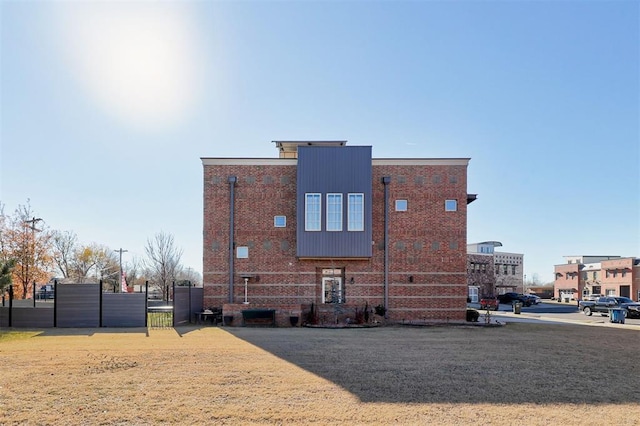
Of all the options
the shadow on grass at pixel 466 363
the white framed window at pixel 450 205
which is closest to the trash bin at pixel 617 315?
the shadow on grass at pixel 466 363

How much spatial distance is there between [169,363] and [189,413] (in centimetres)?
428

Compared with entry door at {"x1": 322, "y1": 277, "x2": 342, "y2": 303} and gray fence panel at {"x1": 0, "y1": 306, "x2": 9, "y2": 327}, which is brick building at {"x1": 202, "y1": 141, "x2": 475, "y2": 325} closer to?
entry door at {"x1": 322, "y1": 277, "x2": 342, "y2": 303}

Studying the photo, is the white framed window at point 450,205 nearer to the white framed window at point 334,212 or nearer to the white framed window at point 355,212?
the white framed window at point 355,212

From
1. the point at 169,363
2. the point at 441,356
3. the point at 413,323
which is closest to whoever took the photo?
the point at 169,363

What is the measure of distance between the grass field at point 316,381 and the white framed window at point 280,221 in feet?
29.8

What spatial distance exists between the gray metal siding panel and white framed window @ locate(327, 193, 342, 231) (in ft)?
0.70

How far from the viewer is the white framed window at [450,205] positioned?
24484 mm

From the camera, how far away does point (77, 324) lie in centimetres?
2069

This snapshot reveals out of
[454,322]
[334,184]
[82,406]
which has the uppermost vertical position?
[334,184]

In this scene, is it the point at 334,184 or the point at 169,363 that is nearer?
the point at 169,363

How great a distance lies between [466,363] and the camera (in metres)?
11.7

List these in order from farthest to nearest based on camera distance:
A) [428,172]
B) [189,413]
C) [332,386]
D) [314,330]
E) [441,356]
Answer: [428,172], [314,330], [441,356], [332,386], [189,413]

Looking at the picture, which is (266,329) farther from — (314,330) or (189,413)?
(189,413)

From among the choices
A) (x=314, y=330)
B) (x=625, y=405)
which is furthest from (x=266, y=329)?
(x=625, y=405)
